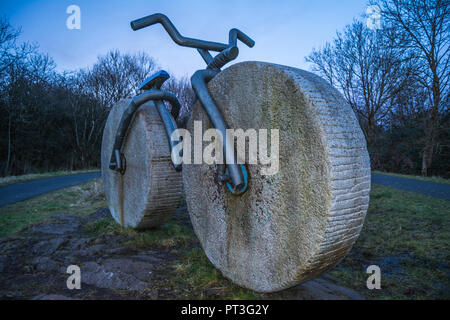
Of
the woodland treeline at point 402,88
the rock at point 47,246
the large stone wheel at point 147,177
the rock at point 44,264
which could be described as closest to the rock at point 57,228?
the rock at point 47,246

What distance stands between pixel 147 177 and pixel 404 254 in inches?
116

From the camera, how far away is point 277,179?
6.75ft

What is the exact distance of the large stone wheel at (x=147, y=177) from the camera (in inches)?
138

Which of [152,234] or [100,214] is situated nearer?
[152,234]

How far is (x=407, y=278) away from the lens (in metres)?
2.62

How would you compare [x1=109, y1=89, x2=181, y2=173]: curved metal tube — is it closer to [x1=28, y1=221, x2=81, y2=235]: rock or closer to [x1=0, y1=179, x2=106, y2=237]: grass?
[x1=28, y1=221, x2=81, y2=235]: rock

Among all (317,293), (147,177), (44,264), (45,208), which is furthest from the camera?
(45,208)

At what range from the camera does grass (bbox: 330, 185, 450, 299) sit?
243 centimetres

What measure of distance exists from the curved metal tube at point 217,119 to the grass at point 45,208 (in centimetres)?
374

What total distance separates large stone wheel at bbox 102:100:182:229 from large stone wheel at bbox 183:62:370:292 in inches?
48.2

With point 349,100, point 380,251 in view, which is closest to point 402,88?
point 349,100

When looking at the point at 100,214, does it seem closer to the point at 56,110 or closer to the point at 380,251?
the point at 380,251
